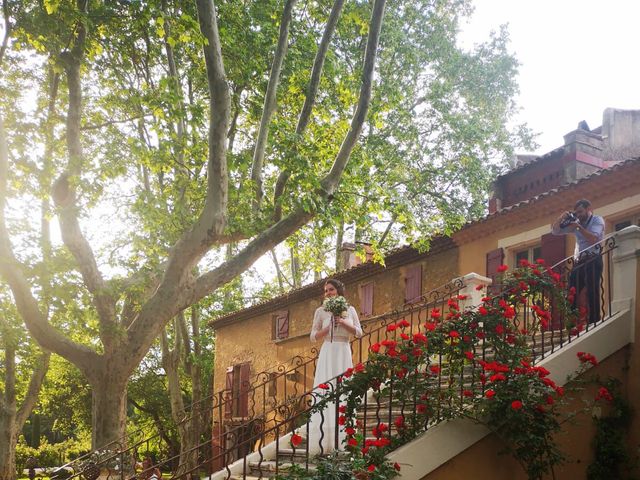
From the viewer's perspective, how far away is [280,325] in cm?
2064

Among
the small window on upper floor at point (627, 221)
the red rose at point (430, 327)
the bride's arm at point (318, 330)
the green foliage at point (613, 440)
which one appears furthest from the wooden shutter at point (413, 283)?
the red rose at point (430, 327)

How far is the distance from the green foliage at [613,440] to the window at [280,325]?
14539 mm

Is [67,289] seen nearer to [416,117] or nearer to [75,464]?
[75,464]

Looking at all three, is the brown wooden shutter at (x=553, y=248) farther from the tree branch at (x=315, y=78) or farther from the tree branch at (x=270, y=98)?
the tree branch at (x=270, y=98)

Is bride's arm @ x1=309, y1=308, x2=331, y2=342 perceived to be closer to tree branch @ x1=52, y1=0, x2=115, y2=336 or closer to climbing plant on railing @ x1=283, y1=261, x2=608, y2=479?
climbing plant on railing @ x1=283, y1=261, x2=608, y2=479

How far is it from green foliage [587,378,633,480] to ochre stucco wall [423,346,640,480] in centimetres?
6

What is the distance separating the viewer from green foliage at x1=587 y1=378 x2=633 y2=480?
19.8 ft

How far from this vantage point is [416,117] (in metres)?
20.6

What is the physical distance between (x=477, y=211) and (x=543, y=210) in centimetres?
808

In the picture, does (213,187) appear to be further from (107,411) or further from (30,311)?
(107,411)

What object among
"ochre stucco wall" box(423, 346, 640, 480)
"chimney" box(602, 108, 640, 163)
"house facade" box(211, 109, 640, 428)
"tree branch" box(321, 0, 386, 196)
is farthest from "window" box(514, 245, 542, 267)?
"ochre stucco wall" box(423, 346, 640, 480)

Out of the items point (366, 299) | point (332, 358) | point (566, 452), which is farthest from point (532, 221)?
point (566, 452)

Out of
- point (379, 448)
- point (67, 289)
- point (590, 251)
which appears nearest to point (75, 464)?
point (67, 289)

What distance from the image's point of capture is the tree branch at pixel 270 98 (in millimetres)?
10016
